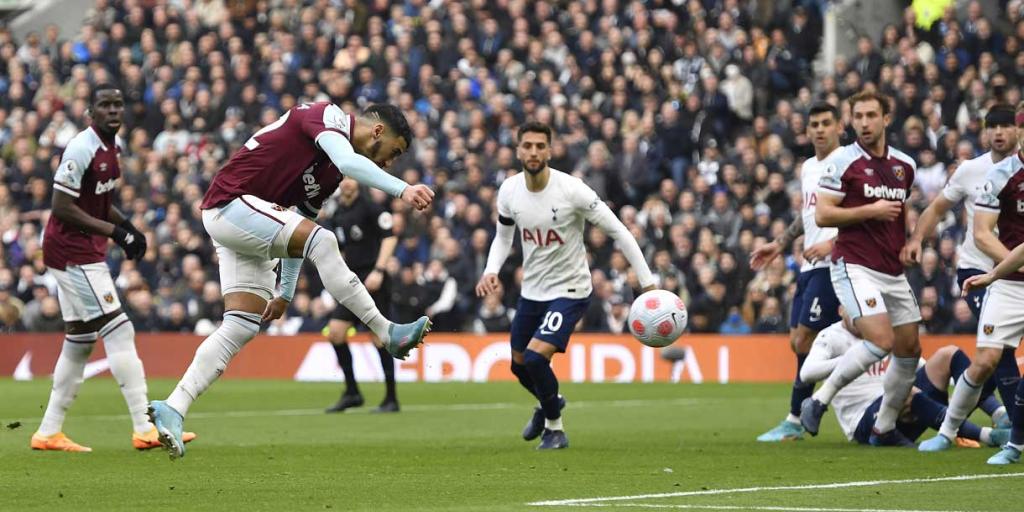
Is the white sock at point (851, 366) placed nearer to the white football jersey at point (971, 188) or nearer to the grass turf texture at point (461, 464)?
the grass turf texture at point (461, 464)

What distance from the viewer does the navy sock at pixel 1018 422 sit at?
10773mm

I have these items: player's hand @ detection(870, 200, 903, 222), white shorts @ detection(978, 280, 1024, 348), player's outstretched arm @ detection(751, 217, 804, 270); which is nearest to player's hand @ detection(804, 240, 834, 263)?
player's outstretched arm @ detection(751, 217, 804, 270)

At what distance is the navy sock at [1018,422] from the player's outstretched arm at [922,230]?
131 centimetres

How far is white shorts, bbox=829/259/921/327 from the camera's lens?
11.9 metres

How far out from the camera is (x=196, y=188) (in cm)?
2791

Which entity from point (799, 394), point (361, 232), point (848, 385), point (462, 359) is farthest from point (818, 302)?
point (462, 359)

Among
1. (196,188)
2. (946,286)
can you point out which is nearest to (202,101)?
(196,188)

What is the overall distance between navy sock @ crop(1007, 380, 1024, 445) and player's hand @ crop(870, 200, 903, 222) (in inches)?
59.3

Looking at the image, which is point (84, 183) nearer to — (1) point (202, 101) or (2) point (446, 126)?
(2) point (446, 126)

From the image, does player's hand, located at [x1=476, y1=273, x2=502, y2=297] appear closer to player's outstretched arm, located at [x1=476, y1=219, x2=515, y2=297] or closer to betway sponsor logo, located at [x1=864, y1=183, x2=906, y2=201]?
player's outstretched arm, located at [x1=476, y1=219, x2=515, y2=297]

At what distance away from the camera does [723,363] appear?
22844mm

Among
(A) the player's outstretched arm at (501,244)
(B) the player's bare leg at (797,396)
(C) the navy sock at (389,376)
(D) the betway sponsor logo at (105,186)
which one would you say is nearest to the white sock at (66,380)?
(D) the betway sponsor logo at (105,186)

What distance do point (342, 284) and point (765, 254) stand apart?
500 centimetres

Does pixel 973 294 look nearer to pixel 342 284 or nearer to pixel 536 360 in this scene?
pixel 536 360
